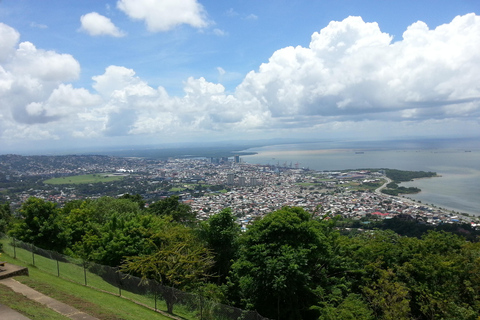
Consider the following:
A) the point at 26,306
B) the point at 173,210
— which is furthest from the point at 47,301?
the point at 173,210

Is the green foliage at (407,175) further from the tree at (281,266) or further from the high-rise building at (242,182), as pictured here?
the tree at (281,266)

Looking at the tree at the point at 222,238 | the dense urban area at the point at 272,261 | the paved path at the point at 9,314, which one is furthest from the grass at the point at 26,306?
the tree at the point at 222,238

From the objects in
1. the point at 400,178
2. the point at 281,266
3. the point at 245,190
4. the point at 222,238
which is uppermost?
the point at 281,266

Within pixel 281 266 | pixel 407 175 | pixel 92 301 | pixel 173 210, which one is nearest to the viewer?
pixel 92 301

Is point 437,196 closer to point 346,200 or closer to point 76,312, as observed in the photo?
point 346,200

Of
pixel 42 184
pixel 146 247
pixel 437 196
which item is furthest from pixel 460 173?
pixel 42 184

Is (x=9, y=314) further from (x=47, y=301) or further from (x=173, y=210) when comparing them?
(x=173, y=210)

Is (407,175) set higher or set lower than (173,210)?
lower
